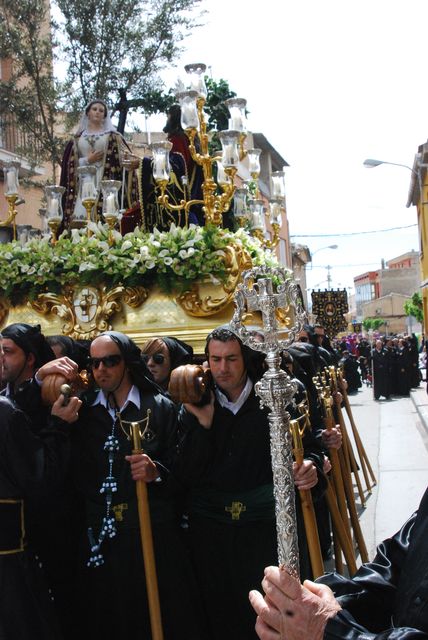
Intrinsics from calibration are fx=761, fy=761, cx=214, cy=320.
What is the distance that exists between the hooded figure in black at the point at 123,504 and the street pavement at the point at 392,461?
276cm

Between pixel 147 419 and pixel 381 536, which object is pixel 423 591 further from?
pixel 381 536

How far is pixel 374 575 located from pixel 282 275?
91 centimetres

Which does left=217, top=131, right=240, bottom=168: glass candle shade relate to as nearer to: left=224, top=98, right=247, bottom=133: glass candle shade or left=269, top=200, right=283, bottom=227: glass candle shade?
left=224, top=98, right=247, bottom=133: glass candle shade

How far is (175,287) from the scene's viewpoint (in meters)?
5.60

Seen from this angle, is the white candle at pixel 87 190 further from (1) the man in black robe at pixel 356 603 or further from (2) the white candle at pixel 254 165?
(1) the man in black robe at pixel 356 603

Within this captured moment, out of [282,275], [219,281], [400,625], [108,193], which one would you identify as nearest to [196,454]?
[282,275]

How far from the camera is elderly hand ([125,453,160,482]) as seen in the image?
3389 millimetres

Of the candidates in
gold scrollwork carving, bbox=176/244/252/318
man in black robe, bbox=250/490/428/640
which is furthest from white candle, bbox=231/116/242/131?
man in black robe, bbox=250/490/428/640

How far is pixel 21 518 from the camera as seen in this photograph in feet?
10.5

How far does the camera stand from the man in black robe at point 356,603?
71.6 inches

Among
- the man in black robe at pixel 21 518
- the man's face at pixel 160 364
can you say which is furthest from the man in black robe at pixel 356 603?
the man's face at pixel 160 364

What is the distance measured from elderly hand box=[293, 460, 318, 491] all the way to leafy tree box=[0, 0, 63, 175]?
12.2m

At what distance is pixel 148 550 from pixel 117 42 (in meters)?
12.9

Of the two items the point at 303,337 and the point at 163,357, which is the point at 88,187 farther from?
the point at 303,337
